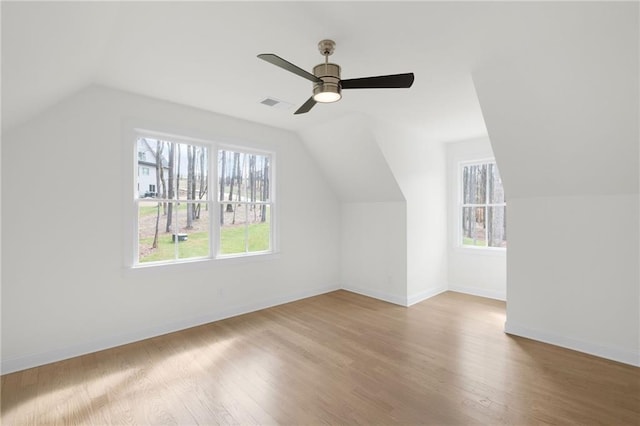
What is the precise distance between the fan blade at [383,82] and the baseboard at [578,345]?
300 cm

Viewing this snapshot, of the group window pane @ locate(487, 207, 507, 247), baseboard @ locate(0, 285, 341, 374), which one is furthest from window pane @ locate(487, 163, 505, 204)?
baseboard @ locate(0, 285, 341, 374)

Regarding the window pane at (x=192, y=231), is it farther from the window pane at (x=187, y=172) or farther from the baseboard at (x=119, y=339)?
the baseboard at (x=119, y=339)

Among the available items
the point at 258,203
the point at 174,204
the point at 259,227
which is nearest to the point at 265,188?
the point at 258,203

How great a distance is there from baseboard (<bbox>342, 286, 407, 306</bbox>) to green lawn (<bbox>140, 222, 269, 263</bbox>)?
175 cm

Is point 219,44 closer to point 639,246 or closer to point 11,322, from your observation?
point 11,322

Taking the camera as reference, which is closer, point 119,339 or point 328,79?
point 328,79

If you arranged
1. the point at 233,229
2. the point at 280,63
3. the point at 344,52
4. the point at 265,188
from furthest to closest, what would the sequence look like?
the point at 265,188, the point at 233,229, the point at 344,52, the point at 280,63

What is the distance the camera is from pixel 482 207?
5035mm

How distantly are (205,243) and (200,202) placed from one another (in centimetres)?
53

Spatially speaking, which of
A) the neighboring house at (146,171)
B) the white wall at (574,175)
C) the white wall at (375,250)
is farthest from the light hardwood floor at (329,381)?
the neighboring house at (146,171)

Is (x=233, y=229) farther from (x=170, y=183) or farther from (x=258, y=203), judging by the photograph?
(x=170, y=183)

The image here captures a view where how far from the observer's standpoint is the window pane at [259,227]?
→ 4344 millimetres

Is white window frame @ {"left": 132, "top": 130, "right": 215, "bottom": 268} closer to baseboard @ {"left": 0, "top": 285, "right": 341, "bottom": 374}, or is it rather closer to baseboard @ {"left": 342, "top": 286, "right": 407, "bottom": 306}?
baseboard @ {"left": 0, "top": 285, "right": 341, "bottom": 374}

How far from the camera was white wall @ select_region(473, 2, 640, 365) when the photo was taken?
214cm
